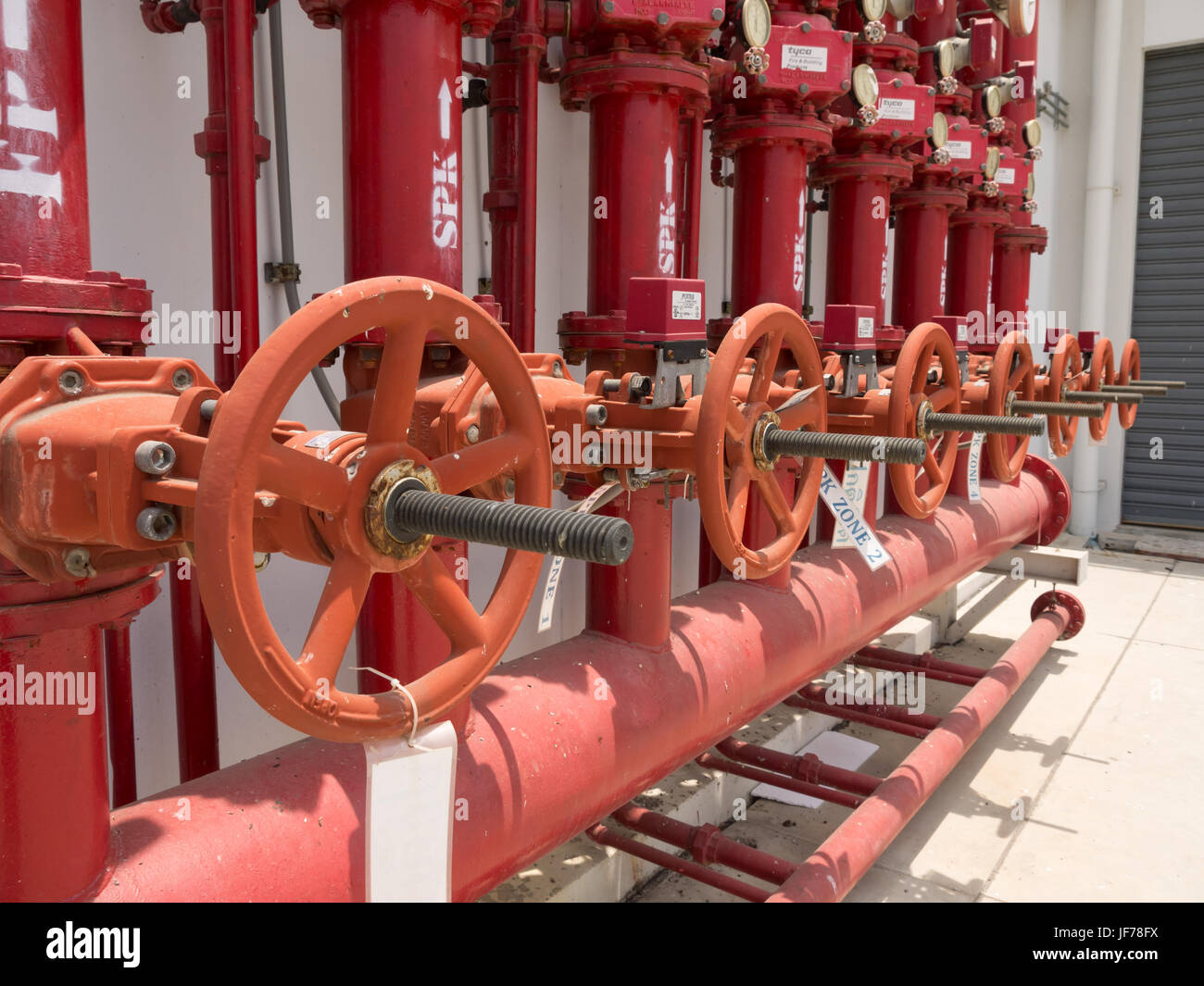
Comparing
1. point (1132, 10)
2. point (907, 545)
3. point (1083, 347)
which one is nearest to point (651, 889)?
point (907, 545)

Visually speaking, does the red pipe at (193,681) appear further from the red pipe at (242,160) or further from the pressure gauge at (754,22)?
the pressure gauge at (754,22)

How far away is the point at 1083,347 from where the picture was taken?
3.00 meters

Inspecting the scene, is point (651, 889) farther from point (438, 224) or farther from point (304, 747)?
point (438, 224)

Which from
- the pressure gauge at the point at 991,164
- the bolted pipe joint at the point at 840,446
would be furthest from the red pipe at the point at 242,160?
the pressure gauge at the point at 991,164

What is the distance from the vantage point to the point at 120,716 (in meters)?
1.20

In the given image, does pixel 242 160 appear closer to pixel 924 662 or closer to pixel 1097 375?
pixel 924 662

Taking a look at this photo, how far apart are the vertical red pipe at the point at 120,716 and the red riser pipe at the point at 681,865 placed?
0.77m

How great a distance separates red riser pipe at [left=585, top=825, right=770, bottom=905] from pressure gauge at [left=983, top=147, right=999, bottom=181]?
2.17m

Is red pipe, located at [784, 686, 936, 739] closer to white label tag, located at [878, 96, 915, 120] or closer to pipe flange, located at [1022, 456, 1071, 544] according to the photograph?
pipe flange, located at [1022, 456, 1071, 544]

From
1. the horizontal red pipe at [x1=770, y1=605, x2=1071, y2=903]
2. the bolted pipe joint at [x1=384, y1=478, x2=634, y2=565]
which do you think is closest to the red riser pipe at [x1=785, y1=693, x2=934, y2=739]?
the horizontal red pipe at [x1=770, y1=605, x2=1071, y2=903]

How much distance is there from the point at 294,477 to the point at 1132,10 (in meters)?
5.88

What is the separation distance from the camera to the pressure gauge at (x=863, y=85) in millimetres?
2178

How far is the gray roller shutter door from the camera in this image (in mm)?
5051

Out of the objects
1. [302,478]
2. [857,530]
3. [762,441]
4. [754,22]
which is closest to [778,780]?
[857,530]
